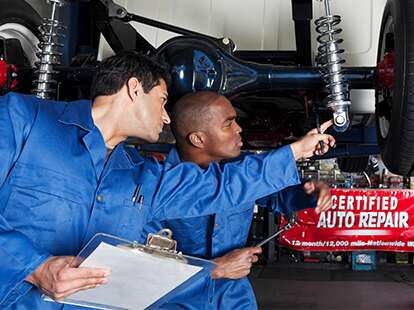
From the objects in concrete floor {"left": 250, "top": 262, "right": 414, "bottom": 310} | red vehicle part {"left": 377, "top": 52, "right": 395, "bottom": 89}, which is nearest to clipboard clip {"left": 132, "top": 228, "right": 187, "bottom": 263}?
red vehicle part {"left": 377, "top": 52, "right": 395, "bottom": 89}

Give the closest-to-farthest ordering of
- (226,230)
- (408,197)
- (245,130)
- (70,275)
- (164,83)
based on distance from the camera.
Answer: (70,275) → (164,83) → (226,230) → (245,130) → (408,197)

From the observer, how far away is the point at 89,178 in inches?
45.3

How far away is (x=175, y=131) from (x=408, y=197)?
470cm

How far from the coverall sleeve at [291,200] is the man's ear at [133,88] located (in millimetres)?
602

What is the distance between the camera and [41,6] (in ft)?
8.13

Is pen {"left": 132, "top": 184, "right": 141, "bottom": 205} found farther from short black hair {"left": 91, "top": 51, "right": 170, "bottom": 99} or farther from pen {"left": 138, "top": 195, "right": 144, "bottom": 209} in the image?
short black hair {"left": 91, "top": 51, "right": 170, "bottom": 99}

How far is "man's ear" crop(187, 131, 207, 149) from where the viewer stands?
168 cm

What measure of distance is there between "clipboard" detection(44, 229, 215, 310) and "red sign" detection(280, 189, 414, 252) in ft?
15.6

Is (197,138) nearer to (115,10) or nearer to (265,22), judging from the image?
(115,10)

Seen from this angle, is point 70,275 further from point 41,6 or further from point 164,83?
point 41,6

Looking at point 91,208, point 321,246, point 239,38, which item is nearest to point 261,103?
point 239,38

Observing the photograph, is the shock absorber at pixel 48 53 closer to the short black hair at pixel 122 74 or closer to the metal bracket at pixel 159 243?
the short black hair at pixel 122 74

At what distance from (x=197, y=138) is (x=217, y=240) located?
1.11ft

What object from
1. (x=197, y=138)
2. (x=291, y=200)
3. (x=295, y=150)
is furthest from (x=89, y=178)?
(x=291, y=200)
